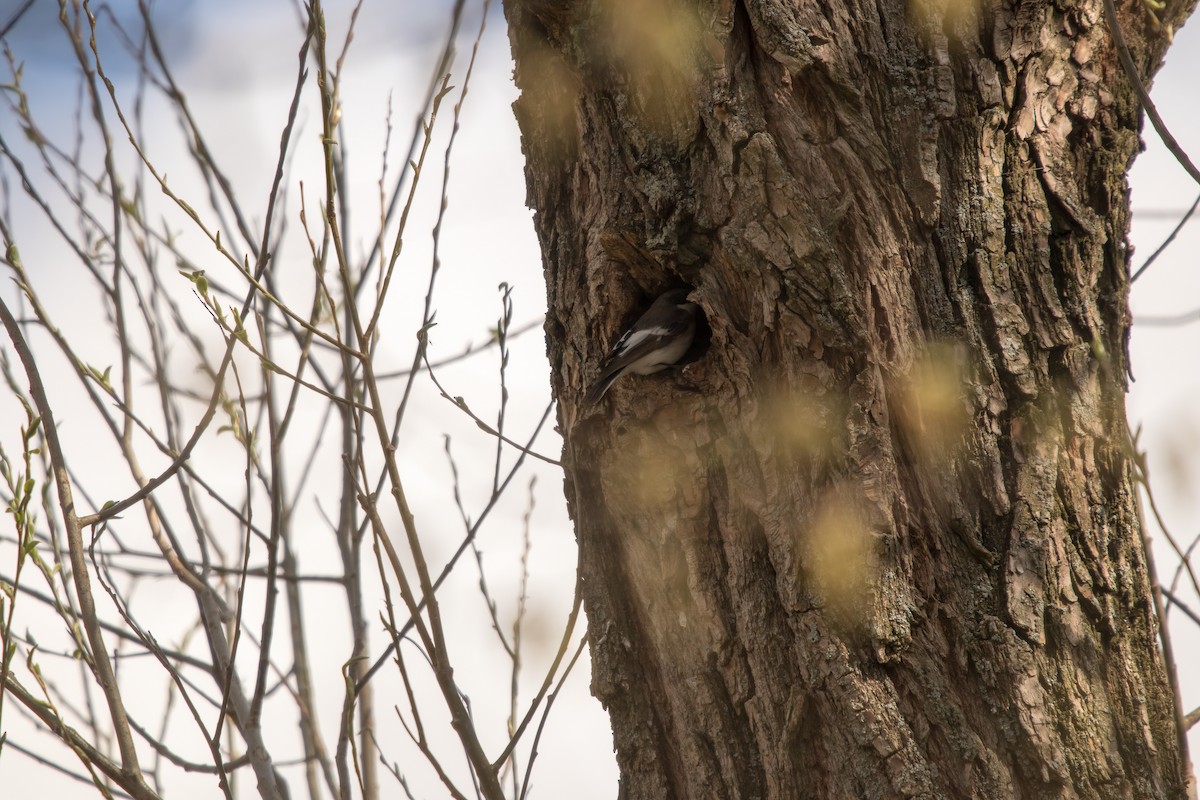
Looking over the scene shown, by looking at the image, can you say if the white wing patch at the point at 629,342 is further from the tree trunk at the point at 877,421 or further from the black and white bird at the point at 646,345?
the tree trunk at the point at 877,421

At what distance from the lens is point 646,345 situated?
2.62 metres

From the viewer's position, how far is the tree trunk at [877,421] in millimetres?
1979

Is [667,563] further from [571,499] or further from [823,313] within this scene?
[823,313]

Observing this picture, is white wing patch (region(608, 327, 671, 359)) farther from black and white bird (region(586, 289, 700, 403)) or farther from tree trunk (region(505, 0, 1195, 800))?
tree trunk (region(505, 0, 1195, 800))

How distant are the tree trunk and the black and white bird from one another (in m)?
0.06

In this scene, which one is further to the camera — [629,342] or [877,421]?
[629,342]

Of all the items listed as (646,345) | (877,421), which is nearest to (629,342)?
(646,345)

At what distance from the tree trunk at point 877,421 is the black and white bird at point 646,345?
6 centimetres

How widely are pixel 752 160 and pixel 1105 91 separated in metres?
0.90

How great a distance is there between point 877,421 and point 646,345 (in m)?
0.75

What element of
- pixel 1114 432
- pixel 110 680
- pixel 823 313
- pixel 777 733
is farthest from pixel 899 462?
pixel 110 680

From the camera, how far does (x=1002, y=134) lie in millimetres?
2242

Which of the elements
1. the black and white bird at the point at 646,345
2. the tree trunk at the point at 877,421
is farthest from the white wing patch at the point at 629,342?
the tree trunk at the point at 877,421

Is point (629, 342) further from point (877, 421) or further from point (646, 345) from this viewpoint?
point (877, 421)
